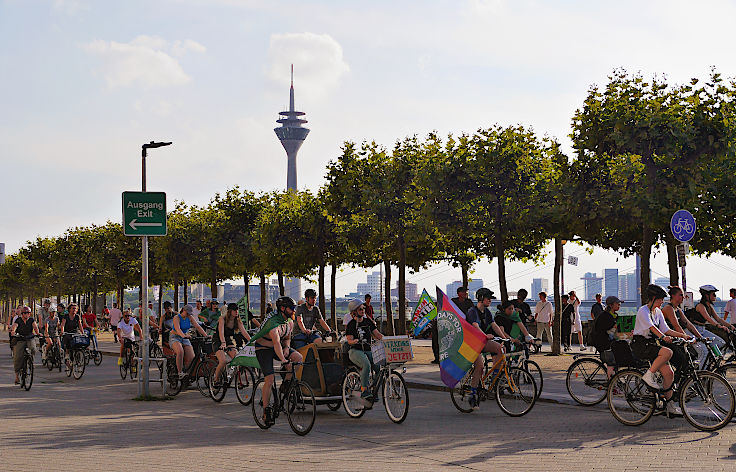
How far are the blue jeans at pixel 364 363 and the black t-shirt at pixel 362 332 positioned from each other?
97 mm

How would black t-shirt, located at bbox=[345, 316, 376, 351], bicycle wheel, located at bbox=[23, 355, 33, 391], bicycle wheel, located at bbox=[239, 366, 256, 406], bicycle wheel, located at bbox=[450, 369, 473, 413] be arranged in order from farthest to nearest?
bicycle wheel, located at bbox=[23, 355, 33, 391] → bicycle wheel, located at bbox=[239, 366, 256, 406] → bicycle wheel, located at bbox=[450, 369, 473, 413] → black t-shirt, located at bbox=[345, 316, 376, 351]

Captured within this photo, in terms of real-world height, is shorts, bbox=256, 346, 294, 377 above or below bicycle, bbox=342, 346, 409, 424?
above

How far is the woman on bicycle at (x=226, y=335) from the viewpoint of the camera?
54.0ft

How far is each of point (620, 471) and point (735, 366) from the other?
14.7 feet

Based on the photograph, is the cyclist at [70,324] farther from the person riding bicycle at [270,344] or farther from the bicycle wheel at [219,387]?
the person riding bicycle at [270,344]

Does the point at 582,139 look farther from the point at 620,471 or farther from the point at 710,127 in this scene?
the point at 620,471

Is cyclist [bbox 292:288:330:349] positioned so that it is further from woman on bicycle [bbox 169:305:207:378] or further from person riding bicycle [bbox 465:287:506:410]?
person riding bicycle [bbox 465:287:506:410]

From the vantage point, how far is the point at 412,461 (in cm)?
1009

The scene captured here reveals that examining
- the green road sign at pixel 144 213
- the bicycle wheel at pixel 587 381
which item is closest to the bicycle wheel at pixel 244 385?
the green road sign at pixel 144 213

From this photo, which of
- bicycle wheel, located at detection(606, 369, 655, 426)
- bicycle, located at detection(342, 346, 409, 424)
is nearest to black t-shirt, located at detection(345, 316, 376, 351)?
bicycle, located at detection(342, 346, 409, 424)

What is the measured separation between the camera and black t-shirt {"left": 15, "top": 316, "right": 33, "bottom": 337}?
69.3 ft

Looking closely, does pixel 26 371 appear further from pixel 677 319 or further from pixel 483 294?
pixel 677 319

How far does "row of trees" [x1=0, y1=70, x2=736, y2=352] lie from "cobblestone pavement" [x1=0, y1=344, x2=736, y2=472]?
30.9 feet

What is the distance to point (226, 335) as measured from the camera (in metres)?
17.1
